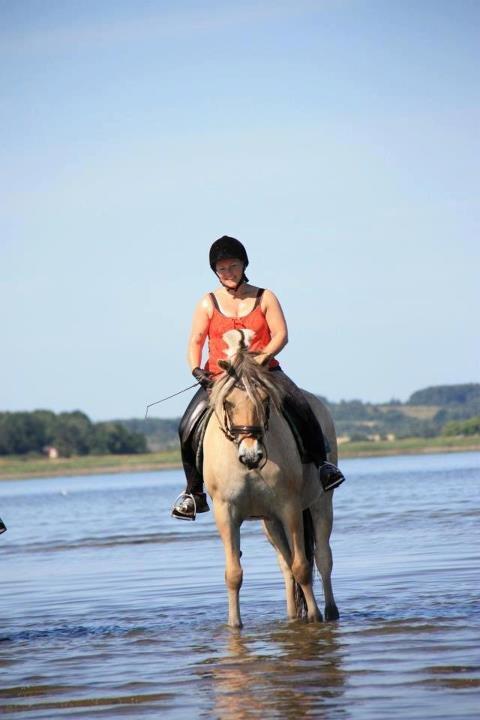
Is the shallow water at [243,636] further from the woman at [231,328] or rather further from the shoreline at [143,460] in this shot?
the shoreline at [143,460]

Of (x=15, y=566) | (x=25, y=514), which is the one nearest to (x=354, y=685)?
(x=15, y=566)

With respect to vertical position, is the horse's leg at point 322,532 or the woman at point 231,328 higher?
the woman at point 231,328

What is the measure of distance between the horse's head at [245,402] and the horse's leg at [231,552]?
581mm

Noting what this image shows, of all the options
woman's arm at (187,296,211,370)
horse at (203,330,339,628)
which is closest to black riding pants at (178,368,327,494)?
horse at (203,330,339,628)

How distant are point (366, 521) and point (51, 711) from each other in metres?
17.2

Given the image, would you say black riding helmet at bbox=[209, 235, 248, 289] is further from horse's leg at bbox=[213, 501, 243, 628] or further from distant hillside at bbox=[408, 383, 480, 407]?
distant hillside at bbox=[408, 383, 480, 407]

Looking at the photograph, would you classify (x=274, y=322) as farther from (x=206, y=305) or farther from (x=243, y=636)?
(x=243, y=636)

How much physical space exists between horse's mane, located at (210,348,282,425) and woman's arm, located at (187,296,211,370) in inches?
33.1

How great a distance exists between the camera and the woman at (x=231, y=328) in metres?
11.1

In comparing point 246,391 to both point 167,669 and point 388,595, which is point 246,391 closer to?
point 167,669

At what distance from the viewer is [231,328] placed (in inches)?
436

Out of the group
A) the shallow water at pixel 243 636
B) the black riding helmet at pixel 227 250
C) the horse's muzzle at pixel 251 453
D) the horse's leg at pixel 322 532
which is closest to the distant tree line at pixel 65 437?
the shallow water at pixel 243 636

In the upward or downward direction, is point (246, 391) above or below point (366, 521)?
above

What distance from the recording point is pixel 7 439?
14825 cm
